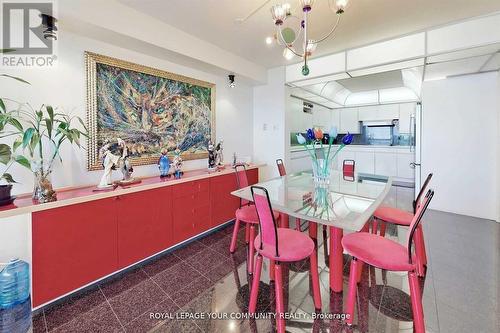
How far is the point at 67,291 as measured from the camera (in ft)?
6.17

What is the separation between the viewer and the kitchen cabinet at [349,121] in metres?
6.75

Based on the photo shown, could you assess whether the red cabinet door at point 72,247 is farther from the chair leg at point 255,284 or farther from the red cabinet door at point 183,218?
the chair leg at point 255,284

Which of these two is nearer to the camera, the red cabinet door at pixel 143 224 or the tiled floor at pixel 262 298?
the tiled floor at pixel 262 298

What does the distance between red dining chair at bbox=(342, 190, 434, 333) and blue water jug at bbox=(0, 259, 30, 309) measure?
244cm

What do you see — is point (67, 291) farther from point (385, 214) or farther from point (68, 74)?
point (385, 214)

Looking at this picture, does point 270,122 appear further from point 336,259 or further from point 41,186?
point 41,186

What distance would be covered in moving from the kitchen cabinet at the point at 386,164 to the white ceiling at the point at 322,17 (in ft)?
13.3

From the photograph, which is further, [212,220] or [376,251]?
[212,220]

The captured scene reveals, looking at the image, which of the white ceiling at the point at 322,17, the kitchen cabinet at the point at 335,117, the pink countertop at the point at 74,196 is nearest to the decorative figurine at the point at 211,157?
the pink countertop at the point at 74,196

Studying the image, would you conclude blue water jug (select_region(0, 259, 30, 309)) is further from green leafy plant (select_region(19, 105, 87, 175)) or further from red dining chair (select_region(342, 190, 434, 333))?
red dining chair (select_region(342, 190, 434, 333))

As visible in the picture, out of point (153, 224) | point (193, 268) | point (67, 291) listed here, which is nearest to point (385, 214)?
point (193, 268)

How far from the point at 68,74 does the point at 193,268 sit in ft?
7.66

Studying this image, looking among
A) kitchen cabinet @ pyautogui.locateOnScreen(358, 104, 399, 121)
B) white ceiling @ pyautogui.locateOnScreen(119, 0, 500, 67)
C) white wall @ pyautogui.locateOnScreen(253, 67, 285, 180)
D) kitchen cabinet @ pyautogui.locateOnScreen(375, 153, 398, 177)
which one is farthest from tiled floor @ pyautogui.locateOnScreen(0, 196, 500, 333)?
kitchen cabinet @ pyautogui.locateOnScreen(358, 104, 399, 121)

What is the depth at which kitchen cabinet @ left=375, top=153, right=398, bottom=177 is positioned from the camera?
20.3 feet
